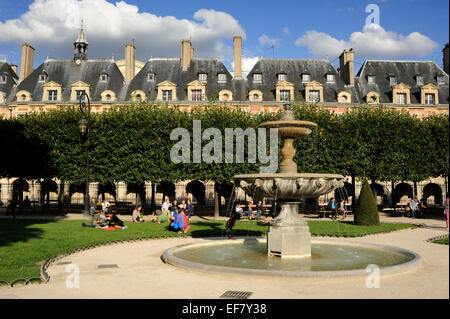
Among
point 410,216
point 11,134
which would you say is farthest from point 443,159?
point 11,134

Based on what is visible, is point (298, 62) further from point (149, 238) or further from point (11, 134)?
point (149, 238)

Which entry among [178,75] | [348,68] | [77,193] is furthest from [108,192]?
[348,68]

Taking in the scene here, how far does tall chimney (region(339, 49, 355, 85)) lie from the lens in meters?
41.1

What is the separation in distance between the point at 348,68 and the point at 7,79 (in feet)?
126

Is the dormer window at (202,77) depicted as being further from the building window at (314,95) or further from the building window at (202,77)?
the building window at (314,95)

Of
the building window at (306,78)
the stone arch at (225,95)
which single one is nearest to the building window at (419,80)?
the building window at (306,78)

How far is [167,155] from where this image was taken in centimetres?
2508

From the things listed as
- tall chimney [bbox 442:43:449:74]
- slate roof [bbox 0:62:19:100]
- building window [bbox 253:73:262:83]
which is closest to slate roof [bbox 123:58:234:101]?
building window [bbox 253:73:262:83]

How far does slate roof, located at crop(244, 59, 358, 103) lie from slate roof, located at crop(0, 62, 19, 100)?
26750 mm

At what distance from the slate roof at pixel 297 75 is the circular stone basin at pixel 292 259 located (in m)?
29.4

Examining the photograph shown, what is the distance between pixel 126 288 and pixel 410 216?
79.8 ft

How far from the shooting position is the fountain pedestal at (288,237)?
948 cm

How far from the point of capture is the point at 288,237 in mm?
9492

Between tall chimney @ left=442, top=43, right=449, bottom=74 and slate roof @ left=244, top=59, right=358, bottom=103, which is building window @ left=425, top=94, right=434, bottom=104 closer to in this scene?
tall chimney @ left=442, top=43, right=449, bottom=74
